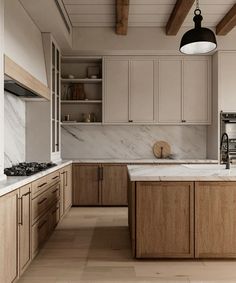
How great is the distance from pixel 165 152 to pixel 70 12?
287cm

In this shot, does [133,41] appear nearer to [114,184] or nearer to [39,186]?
[114,184]

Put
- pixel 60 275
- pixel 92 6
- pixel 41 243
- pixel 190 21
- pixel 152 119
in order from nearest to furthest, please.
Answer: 1. pixel 60 275
2. pixel 41 243
3. pixel 92 6
4. pixel 190 21
5. pixel 152 119

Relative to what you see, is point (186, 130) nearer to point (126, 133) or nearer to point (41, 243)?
point (126, 133)

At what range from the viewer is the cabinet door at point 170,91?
6445mm

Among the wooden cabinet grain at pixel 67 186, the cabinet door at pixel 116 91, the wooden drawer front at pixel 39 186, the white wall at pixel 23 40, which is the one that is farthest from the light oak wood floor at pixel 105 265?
the cabinet door at pixel 116 91

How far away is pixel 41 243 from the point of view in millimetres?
3777

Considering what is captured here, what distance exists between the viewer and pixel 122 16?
525cm

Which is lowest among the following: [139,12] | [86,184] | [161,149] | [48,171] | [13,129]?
[86,184]

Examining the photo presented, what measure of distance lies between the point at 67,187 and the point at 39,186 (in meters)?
2.09

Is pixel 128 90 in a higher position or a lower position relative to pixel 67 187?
higher

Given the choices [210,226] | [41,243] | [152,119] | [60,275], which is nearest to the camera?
[60,275]

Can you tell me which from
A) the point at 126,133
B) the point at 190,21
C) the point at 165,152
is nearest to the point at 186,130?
the point at 165,152

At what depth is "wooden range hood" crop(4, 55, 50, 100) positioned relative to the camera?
3.20m

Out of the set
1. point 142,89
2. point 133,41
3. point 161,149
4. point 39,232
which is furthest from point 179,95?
point 39,232
